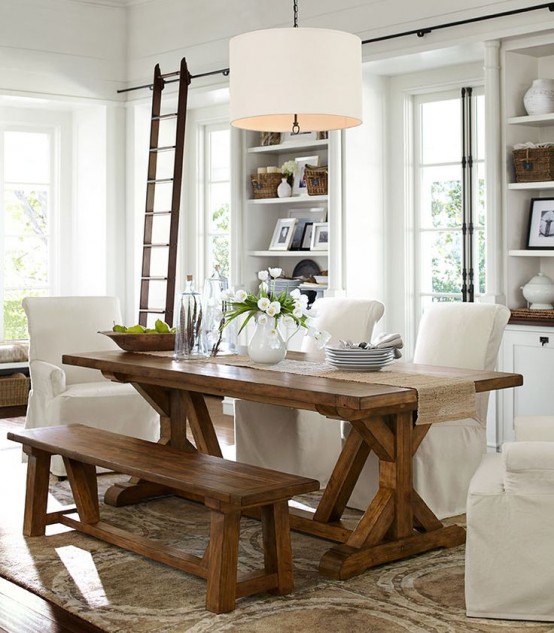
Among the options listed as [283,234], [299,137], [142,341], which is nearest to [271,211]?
[283,234]

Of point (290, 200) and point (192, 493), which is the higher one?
point (290, 200)

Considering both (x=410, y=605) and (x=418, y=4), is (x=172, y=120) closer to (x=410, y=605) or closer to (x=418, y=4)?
(x=418, y=4)

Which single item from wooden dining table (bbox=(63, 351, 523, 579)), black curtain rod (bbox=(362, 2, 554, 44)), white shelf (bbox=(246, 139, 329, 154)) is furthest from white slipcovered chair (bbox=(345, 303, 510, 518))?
white shelf (bbox=(246, 139, 329, 154))

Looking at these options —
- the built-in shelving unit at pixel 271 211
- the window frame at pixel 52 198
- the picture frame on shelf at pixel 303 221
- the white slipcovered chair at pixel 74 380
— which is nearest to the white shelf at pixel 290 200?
the built-in shelving unit at pixel 271 211

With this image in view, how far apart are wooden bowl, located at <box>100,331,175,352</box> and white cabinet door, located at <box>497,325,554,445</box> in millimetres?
1792

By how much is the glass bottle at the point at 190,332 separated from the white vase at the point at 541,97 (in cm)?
207

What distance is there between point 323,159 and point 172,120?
1591 mm

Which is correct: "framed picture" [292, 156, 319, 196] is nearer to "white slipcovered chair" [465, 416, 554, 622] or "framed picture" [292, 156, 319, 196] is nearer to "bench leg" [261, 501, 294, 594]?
"bench leg" [261, 501, 294, 594]

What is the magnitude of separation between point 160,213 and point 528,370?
3069 millimetres

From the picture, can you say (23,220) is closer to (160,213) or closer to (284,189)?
(160,213)

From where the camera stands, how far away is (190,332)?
4.30 metres

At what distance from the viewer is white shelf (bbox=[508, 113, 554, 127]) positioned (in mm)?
4984

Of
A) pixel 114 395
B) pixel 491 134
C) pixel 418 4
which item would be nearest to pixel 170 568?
pixel 114 395

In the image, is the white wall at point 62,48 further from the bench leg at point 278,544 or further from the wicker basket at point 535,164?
the bench leg at point 278,544
